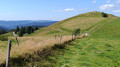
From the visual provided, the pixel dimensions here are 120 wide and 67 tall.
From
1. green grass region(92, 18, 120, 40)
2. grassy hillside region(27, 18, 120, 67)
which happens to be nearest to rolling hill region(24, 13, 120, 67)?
grassy hillside region(27, 18, 120, 67)

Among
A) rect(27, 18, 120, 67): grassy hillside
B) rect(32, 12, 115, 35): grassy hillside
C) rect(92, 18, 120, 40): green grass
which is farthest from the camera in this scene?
rect(32, 12, 115, 35): grassy hillside

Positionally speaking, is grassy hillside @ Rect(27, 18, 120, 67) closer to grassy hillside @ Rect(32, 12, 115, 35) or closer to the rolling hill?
the rolling hill

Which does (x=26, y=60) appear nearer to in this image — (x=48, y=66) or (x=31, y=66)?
(x=31, y=66)

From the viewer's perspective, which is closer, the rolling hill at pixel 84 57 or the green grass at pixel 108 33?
the rolling hill at pixel 84 57

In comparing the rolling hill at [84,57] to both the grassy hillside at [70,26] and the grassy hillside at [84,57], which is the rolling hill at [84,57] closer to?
the grassy hillside at [84,57]

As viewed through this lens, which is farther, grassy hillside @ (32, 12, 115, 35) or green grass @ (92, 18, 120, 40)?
grassy hillside @ (32, 12, 115, 35)

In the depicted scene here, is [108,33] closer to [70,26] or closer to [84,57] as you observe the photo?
[84,57]

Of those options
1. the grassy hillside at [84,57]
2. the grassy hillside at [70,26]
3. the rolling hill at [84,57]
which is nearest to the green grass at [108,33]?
the grassy hillside at [70,26]

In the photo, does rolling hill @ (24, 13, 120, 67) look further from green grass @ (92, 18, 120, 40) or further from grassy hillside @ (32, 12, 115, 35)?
grassy hillside @ (32, 12, 115, 35)

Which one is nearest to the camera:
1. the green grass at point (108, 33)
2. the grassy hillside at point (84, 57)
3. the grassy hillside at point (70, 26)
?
the grassy hillside at point (84, 57)

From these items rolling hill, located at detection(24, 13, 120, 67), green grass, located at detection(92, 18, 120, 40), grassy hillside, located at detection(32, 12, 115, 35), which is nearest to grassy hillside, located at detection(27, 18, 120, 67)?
rolling hill, located at detection(24, 13, 120, 67)

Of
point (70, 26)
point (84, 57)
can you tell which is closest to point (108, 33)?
point (84, 57)

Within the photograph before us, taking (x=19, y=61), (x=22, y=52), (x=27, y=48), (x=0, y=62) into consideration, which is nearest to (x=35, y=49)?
(x=27, y=48)

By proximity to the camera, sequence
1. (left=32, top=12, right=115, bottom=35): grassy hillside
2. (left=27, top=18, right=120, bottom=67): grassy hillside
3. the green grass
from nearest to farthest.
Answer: (left=27, top=18, right=120, bottom=67): grassy hillside → the green grass → (left=32, top=12, right=115, bottom=35): grassy hillside
